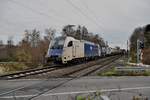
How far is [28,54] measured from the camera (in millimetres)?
45688

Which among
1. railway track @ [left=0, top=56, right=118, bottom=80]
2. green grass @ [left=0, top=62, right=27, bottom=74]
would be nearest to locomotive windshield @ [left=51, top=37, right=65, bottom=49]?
green grass @ [left=0, top=62, right=27, bottom=74]

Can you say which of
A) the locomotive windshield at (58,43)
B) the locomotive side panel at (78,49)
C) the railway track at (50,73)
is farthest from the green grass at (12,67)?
the locomotive side panel at (78,49)

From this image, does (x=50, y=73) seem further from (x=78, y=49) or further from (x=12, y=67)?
(x=78, y=49)

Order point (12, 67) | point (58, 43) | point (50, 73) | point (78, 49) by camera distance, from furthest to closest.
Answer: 1. point (78, 49)
2. point (58, 43)
3. point (12, 67)
4. point (50, 73)

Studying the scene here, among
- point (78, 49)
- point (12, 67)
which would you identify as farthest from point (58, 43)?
point (12, 67)

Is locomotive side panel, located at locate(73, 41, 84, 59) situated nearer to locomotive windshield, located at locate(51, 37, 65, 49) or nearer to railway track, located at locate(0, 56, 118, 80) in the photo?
locomotive windshield, located at locate(51, 37, 65, 49)

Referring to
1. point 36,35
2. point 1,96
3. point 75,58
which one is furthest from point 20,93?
point 36,35

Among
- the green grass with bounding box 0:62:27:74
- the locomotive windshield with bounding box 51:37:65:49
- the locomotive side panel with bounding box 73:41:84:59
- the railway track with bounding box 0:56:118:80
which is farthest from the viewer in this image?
the locomotive side panel with bounding box 73:41:84:59

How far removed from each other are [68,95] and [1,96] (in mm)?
2592

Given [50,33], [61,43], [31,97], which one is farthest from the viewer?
[50,33]

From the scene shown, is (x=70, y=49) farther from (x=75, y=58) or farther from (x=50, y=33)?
(x=50, y=33)

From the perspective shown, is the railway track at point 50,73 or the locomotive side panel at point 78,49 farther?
the locomotive side panel at point 78,49

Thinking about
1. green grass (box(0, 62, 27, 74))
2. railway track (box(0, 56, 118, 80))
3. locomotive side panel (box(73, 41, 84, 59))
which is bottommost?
railway track (box(0, 56, 118, 80))

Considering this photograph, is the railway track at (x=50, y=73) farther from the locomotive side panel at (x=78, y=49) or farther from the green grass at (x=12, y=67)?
the locomotive side panel at (x=78, y=49)
